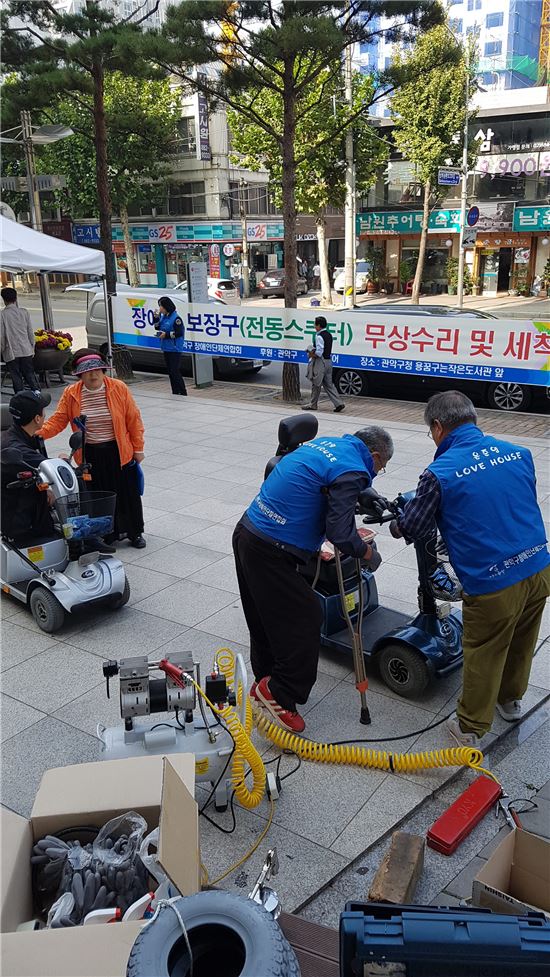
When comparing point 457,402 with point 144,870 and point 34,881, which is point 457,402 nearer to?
point 144,870

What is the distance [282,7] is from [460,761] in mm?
11118

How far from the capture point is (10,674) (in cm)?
466

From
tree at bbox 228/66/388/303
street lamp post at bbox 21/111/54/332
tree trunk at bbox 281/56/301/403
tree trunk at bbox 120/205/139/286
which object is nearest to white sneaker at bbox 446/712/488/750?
tree trunk at bbox 281/56/301/403

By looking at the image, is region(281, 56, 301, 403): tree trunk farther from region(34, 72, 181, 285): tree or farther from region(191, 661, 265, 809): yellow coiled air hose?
region(34, 72, 181, 285): tree

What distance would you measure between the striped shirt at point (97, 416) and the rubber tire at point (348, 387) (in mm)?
7571

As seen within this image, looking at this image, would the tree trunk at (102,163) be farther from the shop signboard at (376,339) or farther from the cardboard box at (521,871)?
the cardboard box at (521,871)

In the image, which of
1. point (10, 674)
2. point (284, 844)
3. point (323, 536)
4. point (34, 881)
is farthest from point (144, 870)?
point (10, 674)

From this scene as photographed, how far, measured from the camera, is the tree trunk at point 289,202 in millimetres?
11641

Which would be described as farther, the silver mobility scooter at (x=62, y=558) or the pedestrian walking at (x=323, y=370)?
the pedestrian walking at (x=323, y=370)

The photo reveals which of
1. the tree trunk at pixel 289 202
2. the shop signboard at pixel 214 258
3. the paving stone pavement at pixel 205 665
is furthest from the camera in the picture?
the shop signboard at pixel 214 258

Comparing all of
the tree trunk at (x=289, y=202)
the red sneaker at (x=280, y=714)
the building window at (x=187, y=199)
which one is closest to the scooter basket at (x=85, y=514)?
the red sneaker at (x=280, y=714)

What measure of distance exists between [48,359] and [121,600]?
9.15 meters

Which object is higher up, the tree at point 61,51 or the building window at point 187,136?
the building window at point 187,136

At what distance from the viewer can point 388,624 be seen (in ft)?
15.5
